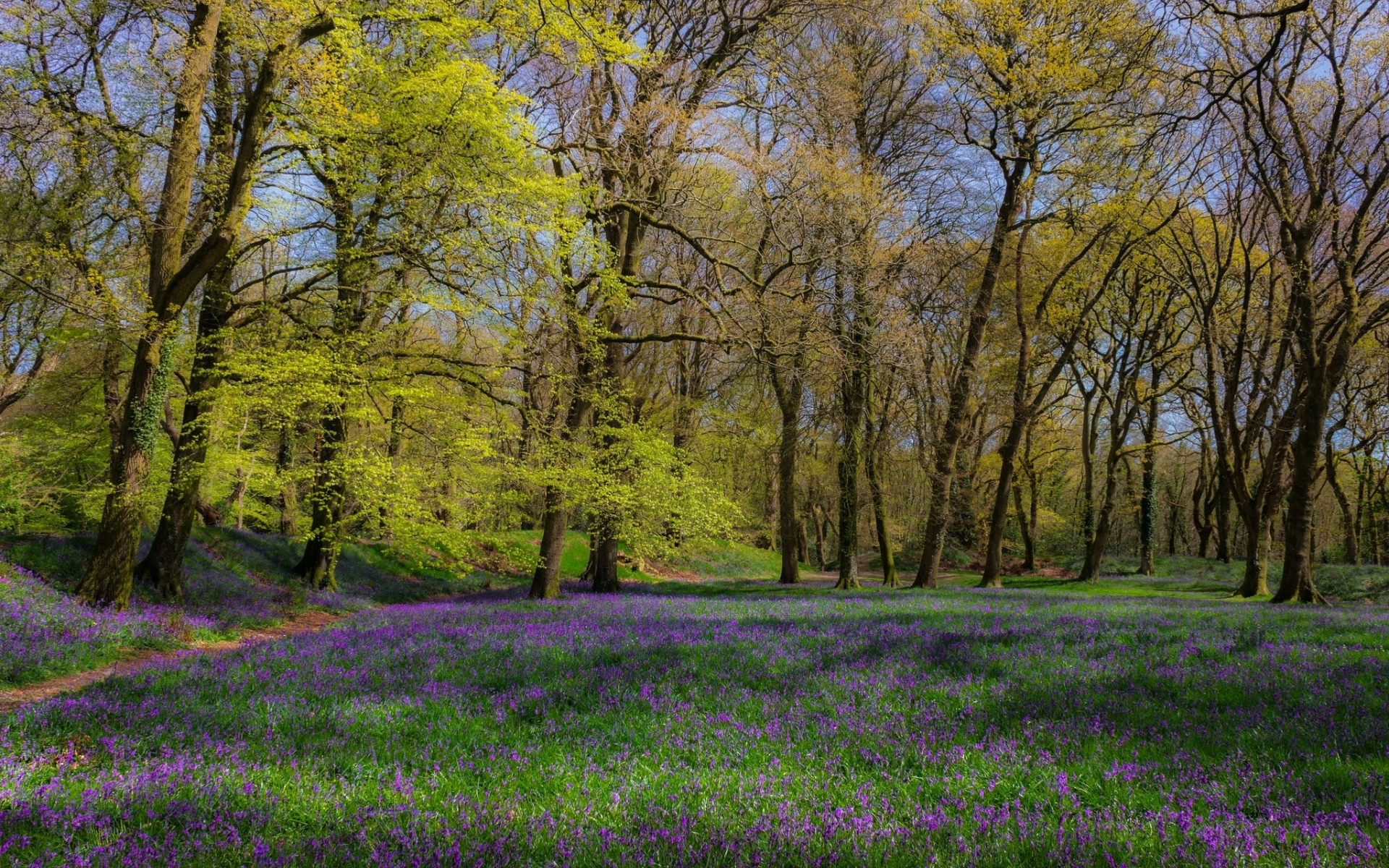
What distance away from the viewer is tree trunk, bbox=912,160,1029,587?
803 inches

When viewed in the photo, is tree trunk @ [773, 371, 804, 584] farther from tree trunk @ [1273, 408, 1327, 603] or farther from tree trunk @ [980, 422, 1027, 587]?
tree trunk @ [1273, 408, 1327, 603]

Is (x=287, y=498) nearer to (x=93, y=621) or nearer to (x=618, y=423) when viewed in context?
(x=618, y=423)

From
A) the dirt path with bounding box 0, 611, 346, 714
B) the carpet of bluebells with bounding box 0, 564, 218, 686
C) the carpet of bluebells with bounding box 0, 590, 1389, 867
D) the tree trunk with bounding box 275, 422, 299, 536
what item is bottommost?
the dirt path with bounding box 0, 611, 346, 714

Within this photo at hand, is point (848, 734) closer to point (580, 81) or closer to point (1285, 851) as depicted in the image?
point (1285, 851)

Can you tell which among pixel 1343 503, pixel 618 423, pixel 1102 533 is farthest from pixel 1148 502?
pixel 618 423

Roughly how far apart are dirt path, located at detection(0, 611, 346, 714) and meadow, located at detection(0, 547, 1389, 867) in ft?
3.80

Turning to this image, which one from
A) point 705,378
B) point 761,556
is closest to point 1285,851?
point 705,378

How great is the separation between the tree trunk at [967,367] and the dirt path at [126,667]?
17.5 m

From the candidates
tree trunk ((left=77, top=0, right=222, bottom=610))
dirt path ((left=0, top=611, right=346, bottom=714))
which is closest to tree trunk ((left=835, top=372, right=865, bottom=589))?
dirt path ((left=0, top=611, right=346, bottom=714))

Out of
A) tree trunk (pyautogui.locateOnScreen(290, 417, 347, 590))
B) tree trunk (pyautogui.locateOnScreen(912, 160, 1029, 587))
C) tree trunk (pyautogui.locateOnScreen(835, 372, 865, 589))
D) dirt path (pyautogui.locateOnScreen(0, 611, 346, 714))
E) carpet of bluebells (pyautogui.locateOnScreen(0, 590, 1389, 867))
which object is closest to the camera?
carpet of bluebells (pyautogui.locateOnScreen(0, 590, 1389, 867))

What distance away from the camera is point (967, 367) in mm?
20047

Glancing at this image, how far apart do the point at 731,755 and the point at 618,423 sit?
13212 mm

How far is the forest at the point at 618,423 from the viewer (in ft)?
12.6

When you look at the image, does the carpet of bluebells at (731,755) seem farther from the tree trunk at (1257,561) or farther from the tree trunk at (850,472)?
the tree trunk at (1257,561)
